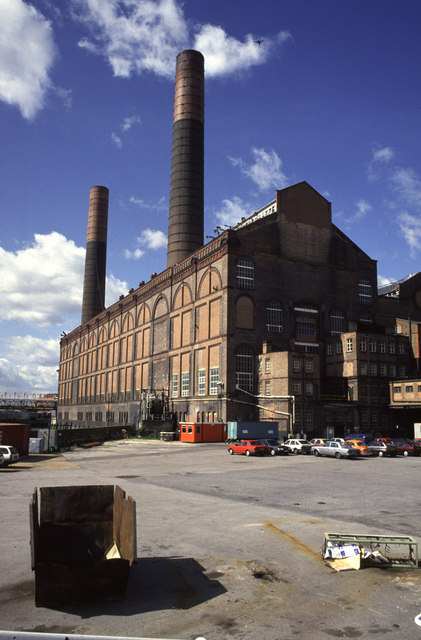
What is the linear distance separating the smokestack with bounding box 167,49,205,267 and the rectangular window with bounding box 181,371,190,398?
48.9 ft

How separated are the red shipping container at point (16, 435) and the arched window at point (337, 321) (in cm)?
3541

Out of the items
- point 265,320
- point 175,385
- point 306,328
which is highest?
point 265,320

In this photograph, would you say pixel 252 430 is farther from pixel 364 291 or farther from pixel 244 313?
pixel 364 291

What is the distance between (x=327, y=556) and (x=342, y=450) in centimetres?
2503

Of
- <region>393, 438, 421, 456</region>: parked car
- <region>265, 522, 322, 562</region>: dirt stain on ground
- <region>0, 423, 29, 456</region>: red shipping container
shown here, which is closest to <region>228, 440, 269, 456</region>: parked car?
<region>393, 438, 421, 456</region>: parked car

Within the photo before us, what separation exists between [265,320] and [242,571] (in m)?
46.6

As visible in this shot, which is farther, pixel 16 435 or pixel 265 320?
pixel 265 320

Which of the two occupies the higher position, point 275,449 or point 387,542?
point 387,542

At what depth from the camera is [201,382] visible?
185 feet

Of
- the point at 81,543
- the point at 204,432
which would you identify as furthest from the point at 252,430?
the point at 81,543

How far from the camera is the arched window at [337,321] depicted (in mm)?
58469

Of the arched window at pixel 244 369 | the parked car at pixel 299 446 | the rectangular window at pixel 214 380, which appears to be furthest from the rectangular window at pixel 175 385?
the parked car at pixel 299 446

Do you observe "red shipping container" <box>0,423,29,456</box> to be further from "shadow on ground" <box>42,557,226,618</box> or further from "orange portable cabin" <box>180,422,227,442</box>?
"shadow on ground" <box>42,557,226,618</box>

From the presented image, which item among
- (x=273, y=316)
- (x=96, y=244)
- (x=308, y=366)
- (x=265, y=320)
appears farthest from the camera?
(x=96, y=244)
